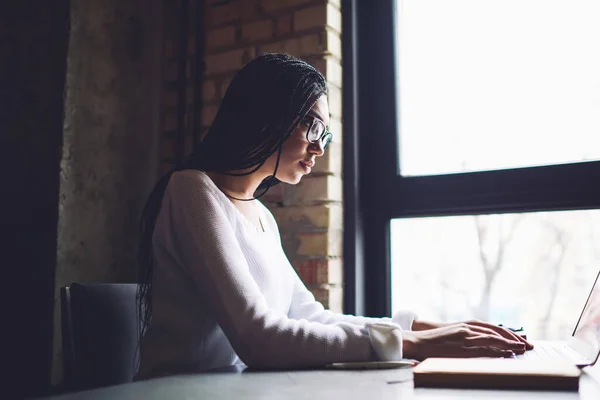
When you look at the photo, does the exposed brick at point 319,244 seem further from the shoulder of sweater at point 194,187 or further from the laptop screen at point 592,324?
the laptop screen at point 592,324

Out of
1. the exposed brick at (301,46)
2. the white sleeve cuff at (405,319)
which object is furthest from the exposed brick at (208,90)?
the white sleeve cuff at (405,319)

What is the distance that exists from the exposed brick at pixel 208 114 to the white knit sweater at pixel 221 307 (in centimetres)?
76

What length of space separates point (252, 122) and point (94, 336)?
55 centimetres

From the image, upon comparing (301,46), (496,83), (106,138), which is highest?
(301,46)

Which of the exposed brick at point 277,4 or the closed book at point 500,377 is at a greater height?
the exposed brick at point 277,4

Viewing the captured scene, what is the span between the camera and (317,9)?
188 centimetres

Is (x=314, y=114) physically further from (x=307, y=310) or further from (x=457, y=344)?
(x=457, y=344)

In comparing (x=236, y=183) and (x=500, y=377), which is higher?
(x=236, y=183)

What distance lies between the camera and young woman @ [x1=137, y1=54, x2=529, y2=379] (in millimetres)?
1027

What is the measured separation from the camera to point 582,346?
1098 millimetres

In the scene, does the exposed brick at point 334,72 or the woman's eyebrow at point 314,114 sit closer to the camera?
the woman's eyebrow at point 314,114

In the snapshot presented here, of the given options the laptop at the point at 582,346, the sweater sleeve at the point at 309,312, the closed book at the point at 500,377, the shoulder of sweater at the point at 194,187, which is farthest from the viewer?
the sweater sleeve at the point at 309,312

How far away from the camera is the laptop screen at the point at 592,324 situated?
1032 mm

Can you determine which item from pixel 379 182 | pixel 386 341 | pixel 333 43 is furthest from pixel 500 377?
pixel 333 43
